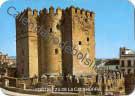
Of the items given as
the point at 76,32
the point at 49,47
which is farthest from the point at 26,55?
the point at 76,32

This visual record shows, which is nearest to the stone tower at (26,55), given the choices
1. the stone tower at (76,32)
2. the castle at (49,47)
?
the castle at (49,47)

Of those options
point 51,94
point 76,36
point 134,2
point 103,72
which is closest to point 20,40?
point 76,36

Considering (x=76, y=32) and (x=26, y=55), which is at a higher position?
(x=76, y=32)

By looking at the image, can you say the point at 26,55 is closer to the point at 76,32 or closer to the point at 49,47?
the point at 49,47

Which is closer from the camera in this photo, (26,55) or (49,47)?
(49,47)

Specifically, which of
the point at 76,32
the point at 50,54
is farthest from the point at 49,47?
the point at 76,32

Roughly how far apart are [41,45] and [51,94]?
1.17m

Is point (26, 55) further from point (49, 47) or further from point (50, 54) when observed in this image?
point (49, 47)

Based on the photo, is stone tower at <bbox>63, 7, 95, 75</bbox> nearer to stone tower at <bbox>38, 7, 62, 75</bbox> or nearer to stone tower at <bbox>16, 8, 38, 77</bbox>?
stone tower at <bbox>38, 7, 62, 75</bbox>

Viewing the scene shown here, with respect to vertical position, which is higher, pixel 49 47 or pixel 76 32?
pixel 76 32

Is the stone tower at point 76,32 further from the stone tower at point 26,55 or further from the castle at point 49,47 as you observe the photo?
the stone tower at point 26,55

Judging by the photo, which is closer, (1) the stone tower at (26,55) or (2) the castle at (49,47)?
(2) the castle at (49,47)

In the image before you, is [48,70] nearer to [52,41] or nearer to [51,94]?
[52,41]

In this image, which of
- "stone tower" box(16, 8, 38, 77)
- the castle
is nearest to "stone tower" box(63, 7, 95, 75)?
the castle
